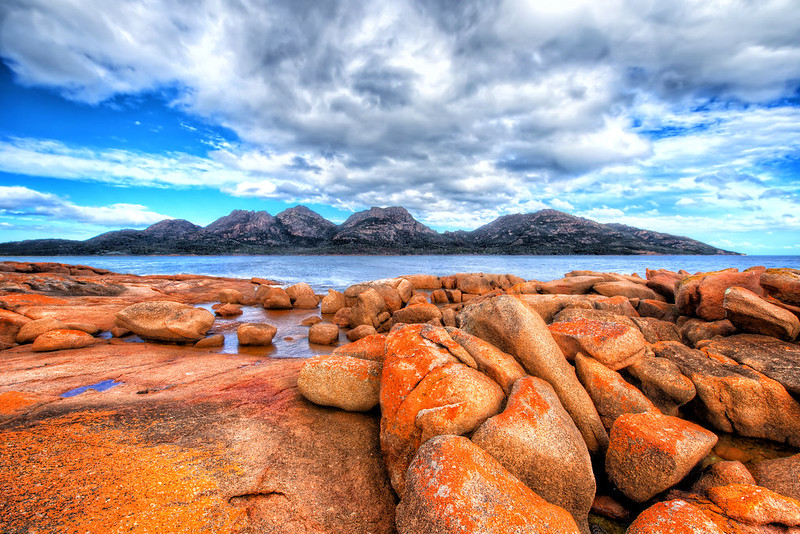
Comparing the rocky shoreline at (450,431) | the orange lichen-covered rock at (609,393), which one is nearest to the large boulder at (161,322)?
the rocky shoreline at (450,431)

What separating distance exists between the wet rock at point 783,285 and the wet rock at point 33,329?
2131cm

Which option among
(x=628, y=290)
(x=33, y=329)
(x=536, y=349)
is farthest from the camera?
(x=628, y=290)

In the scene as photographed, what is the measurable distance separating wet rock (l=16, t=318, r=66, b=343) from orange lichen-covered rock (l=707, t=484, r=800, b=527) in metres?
17.2

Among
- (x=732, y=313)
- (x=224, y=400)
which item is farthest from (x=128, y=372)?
(x=732, y=313)

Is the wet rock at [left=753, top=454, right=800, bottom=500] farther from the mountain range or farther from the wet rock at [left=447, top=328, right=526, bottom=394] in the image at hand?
the mountain range

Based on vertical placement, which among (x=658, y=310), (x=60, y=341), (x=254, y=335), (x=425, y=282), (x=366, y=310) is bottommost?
(x=425, y=282)

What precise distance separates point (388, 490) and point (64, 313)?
650 inches

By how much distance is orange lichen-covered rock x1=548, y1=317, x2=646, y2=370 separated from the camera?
20.1ft

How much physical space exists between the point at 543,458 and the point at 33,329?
15.4 metres

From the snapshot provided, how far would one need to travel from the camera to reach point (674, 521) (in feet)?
10.4

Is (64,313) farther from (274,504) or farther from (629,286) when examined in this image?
(629,286)

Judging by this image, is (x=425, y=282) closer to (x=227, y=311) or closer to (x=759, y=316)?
(x=227, y=311)

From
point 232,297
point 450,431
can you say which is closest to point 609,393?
point 450,431

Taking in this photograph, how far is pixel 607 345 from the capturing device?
20.2 feet
